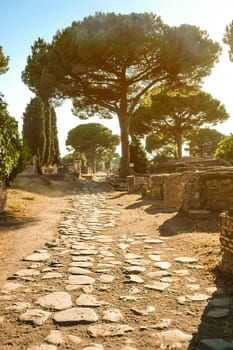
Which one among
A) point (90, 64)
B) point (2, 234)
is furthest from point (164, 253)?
point (90, 64)

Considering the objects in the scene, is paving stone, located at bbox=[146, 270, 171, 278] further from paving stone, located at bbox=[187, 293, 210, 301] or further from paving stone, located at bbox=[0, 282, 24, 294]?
paving stone, located at bbox=[0, 282, 24, 294]

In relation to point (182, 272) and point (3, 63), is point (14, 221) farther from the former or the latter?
point (3, 63)

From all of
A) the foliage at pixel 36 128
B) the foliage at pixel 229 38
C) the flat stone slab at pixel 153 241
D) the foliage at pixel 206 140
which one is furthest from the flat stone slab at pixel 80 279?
the foliage at pixel 206 140

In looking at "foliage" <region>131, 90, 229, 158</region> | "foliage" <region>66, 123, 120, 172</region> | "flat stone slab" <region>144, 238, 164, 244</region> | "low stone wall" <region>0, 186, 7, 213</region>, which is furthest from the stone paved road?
"foliage" <region>66, 123, 120, 172</region>

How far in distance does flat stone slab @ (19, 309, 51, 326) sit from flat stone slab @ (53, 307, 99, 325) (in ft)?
0.34

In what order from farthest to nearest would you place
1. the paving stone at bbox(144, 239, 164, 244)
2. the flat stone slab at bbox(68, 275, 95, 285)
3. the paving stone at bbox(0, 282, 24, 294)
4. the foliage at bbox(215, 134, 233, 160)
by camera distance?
the foliage at bbox(215, 134, 233, 160) → the paving stone at bbox(144, 239, 164, 244) → the flat stone slab at bbox(68, 275, 95, 285) → the paving stone at bbox(0, 282, 24, 294)

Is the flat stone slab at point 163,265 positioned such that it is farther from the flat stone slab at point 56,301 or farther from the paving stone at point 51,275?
the flat stone slab at point 56,301

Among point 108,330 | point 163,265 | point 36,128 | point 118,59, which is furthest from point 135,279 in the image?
point 36,128

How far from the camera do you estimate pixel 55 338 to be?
279 cm

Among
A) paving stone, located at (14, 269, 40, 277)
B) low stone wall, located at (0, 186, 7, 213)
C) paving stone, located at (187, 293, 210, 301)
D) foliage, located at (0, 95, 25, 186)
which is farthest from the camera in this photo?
low stone wall, located at (0, 186, 7, 213)

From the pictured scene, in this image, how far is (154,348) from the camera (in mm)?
2635

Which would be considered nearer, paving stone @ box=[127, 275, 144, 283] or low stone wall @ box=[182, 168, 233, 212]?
paving stone @ box=[127, 275, 144, 283]

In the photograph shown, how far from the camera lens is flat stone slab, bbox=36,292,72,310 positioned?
3453 millimetres

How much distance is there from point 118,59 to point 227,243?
69.3ft
